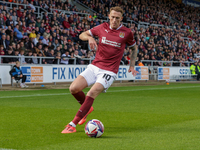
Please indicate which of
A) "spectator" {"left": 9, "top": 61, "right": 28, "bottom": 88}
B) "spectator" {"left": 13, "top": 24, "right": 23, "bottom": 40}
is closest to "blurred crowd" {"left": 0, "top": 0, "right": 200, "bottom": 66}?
"spectator" {"left": 13, "top": 24, "right": 23, "bottom": 40}

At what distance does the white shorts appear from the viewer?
6535 mm

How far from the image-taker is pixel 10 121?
24.0ft

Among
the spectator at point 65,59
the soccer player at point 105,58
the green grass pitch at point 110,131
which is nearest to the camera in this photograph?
the green grass pitch at point 110,131

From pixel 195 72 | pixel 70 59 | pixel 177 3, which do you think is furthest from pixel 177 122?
pixel 177 3

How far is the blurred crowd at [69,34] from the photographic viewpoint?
1958 cm

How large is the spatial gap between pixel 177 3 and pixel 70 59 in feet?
101

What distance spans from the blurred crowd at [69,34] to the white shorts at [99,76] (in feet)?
40.7

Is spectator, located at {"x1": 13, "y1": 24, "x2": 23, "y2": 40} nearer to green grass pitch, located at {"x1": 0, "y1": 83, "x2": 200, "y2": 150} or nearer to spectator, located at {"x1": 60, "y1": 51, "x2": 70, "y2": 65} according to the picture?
spectator, located at {"x1": 60, "y1": 51, "x2": 70, "y2": 65}

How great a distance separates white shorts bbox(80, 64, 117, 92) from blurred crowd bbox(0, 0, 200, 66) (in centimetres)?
1240

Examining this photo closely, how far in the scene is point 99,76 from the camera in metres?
6.61

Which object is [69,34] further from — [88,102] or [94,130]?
[94,130]

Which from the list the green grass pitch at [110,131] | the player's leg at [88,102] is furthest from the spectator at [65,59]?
the player's leg at [88,102]

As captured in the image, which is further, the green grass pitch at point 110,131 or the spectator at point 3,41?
the spectator at point 3,41

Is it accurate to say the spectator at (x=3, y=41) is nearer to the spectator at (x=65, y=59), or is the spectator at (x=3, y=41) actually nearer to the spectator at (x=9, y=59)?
the spectator at (x=9, y=59)
